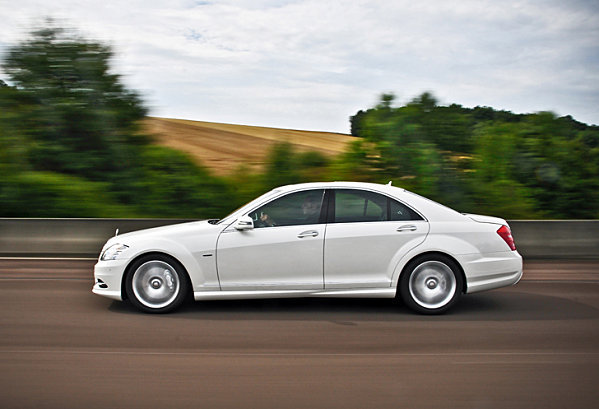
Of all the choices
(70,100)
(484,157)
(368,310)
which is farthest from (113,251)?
(484,157)

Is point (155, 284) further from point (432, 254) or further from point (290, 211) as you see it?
point (432, 254)

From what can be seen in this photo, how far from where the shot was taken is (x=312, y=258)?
22.9ft

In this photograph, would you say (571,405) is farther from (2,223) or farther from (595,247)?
(2,223)

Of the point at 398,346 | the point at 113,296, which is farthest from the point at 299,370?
the point at 113,296

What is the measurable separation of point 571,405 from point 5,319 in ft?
18.1

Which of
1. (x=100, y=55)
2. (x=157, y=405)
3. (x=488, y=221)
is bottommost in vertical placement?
(x=157, y=405)

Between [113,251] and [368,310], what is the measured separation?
292 cm

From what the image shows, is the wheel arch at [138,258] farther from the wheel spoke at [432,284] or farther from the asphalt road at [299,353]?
the wheel spoke at [432,284]

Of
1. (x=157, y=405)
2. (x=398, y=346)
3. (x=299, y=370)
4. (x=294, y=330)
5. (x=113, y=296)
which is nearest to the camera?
(x=157, y=405)

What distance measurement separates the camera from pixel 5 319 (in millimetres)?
6832

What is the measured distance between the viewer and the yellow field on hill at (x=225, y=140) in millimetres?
18344

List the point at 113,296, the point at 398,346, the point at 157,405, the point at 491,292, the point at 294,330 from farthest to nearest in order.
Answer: the point at 491,292 < the point at 113,296 < the point at 294,330 < the point at 398,346 < the point at 157,405

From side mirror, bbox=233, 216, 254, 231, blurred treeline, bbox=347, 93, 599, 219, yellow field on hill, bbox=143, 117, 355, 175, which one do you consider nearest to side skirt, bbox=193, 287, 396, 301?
side mirror, bbox=233, 216, 254, 231

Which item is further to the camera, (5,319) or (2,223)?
(2,223)
